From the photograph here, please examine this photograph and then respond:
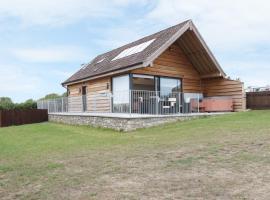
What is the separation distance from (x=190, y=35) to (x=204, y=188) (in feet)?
44.4

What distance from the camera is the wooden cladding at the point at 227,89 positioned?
1841cm

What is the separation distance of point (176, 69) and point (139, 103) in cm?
446

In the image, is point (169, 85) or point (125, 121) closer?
point (125, 121)

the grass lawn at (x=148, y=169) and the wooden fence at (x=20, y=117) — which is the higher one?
the wooden fence at (x=20, y=117)

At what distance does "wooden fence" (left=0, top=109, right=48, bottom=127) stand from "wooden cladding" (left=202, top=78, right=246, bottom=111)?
1187 cm

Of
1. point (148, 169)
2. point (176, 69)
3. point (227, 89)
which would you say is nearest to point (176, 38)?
point (176, 69)

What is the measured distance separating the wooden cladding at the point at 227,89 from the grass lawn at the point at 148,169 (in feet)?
26.4

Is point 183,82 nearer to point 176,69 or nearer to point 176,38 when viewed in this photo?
point 176,69

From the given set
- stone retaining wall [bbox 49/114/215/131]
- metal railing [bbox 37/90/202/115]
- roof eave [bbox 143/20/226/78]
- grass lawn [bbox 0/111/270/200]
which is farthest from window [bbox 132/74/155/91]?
grass lawn [bbox 0/111/270/200]

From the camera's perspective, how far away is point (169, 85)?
18.7m

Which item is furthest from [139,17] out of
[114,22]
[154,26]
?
[154,26]

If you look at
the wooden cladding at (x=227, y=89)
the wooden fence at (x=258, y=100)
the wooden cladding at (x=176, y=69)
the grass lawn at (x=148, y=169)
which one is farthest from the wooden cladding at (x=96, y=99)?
the wooden fence at (x=258, y=100)

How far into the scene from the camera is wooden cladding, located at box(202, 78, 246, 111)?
18406 mm

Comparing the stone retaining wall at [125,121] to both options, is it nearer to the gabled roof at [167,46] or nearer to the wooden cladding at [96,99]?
the wooden cladding at [96,99]
